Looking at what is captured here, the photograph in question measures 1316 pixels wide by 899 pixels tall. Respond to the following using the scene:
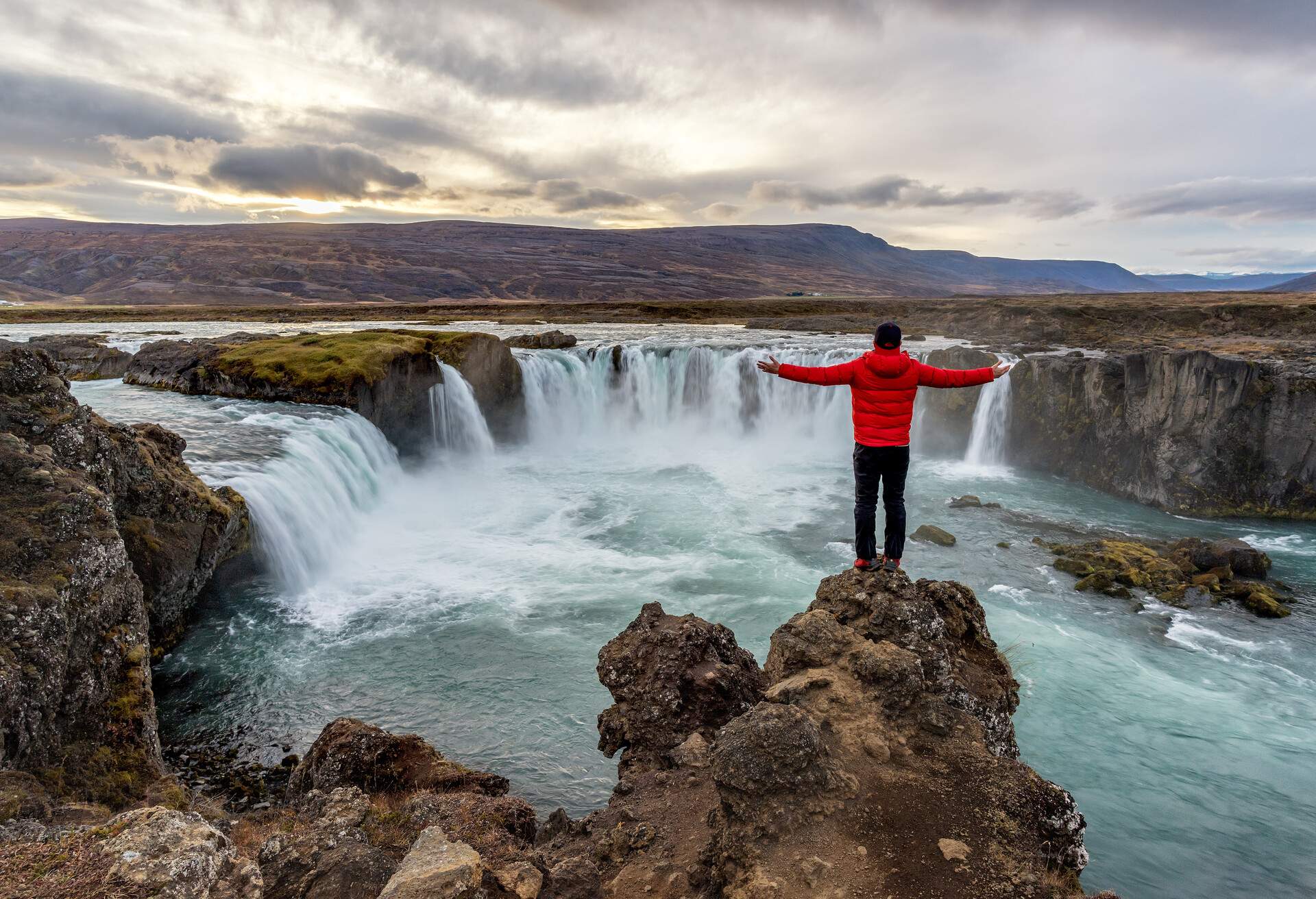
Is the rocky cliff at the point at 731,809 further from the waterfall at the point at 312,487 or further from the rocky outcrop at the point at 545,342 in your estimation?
the rocky outcrop at the point at 545,342

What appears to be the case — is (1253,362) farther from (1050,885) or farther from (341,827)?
(341,827)

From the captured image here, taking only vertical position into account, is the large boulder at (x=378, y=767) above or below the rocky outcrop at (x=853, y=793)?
below

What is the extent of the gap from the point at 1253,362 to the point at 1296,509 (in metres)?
5.47

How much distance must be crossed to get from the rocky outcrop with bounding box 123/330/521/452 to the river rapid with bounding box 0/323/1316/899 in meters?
1.33

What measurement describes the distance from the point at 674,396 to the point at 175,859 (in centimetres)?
3760

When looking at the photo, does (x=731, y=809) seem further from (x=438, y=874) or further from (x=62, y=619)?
(x=62, y=619)

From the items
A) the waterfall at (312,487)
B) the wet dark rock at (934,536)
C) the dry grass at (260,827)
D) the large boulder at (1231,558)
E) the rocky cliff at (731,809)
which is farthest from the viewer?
the wet dark rock at (934,536)

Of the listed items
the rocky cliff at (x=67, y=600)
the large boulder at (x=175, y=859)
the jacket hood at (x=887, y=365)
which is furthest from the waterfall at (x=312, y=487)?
the jacket hood at (x=887, y=365)

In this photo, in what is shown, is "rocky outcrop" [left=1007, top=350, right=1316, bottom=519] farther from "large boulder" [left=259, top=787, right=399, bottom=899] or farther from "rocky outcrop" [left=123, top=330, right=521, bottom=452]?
"large boulder" [left=259, top=787, right=399, bottom=899]

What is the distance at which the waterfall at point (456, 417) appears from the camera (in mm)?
31766

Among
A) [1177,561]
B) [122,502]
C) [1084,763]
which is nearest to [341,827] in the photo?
[122,502]

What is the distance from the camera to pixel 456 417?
3272 cm

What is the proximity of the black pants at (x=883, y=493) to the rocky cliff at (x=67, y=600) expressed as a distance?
9.21 meters

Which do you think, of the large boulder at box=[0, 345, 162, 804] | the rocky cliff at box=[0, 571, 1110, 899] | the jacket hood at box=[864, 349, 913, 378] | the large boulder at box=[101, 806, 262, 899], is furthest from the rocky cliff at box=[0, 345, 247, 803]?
the jacket hood at box=[864, 349, 913, 378]
